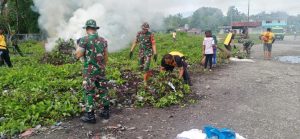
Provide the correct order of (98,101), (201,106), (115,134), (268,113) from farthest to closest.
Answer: (201,106)
(268,113)
(98,101)
(115,134)

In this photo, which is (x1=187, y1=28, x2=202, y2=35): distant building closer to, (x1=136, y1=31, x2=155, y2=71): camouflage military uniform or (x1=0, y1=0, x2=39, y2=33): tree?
(x1=0, y1=0, x2=39, y2=33): tree

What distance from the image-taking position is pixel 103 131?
5.43m

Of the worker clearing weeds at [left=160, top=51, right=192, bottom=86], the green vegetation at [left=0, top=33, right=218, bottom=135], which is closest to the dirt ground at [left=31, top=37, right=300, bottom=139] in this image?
the green vegetation at [left=0, top=33, right=218, bottom=135]

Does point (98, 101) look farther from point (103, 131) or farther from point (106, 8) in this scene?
point (106, 8)

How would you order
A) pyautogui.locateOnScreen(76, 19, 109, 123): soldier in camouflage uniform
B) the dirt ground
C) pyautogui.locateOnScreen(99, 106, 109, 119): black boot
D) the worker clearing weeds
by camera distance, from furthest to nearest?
the worker clearing weeds < pyautogui.locateOnScreen(99, 106, 109, 119): black boot < pyautogui.locateOnScreen(76, 19, 109, 123): soldier in camouflage uniform < the dirt ground

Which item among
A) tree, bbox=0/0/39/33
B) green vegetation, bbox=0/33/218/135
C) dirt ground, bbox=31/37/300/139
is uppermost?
tree, bbox=0/0/39/33

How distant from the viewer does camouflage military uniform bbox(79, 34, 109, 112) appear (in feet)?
18.7

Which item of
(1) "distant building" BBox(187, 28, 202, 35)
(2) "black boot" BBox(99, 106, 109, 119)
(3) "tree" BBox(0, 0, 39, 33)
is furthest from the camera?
(1) "distant building" BBox(187, 28, 202, 35)

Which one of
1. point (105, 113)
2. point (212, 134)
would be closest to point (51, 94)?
point (105, 113)

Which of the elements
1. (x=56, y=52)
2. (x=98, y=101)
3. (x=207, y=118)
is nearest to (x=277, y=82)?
(x=207, y=118)

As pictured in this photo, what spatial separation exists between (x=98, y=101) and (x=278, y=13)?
74.4 metres

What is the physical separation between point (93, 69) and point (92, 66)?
0.18 ft

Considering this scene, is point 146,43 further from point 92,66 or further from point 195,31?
point 195,31

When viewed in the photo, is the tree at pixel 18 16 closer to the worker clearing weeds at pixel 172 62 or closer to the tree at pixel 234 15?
the worker clearing weeds at pixel 172 62
